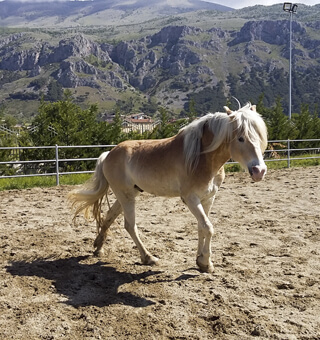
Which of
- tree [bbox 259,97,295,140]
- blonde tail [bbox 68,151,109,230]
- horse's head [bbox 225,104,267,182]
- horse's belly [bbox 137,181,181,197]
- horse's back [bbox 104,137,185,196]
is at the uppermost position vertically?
horse's head [bbox 225,104,267,182]

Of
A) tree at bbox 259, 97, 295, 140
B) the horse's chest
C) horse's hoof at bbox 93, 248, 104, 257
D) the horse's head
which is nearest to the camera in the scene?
the horse's head

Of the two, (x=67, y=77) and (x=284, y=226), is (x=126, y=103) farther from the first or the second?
(x=284, y=226)

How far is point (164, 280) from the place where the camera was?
4.05m

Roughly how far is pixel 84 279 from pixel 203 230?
1355 millimetres

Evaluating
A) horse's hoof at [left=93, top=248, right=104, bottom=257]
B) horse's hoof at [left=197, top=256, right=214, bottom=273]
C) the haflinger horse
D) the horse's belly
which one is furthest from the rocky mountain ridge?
horse's hoof at [left=197, top=256, right=214, bottom=273]

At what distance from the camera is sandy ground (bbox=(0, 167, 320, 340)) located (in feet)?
10.1

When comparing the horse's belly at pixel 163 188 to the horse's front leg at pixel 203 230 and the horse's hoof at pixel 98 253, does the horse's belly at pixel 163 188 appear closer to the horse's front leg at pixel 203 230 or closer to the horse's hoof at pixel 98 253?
the horse's front leg at pixel 203 230

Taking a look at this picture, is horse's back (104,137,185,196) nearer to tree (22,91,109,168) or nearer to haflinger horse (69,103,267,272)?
haflinger horse (69,103,267,272)

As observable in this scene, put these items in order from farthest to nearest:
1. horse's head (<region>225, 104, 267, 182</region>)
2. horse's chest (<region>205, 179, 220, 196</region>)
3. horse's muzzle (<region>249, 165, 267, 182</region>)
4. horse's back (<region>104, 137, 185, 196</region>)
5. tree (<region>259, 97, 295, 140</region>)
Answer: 1. tree (<region>259, 97, 295, 140</region>)
2. horse's back (<region>104, 137, 185, 196</region>)
3. horse's chest (<region>205, 179, 220, 196</region>)
4. horse's head (<region>225, 104, 267, 182</region>)
5. horse's muzzle (<region>249, 165, 267, 182</region>)

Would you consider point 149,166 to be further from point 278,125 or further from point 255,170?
point 278,125

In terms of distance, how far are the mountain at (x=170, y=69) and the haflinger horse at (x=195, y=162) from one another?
12051 cm

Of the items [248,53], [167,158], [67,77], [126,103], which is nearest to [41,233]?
[167,158]

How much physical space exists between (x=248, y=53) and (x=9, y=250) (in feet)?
607

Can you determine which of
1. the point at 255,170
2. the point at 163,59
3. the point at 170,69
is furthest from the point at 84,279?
the point at 163,59
